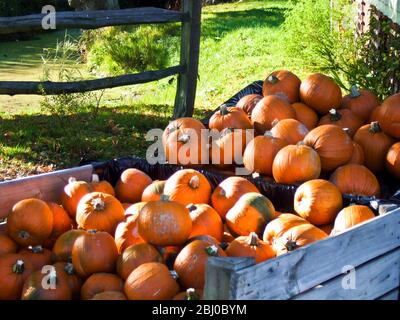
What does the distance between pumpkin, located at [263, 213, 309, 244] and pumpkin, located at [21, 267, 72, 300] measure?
93 centimetres

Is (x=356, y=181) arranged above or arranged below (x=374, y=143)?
below

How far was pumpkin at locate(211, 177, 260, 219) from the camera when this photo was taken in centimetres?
349

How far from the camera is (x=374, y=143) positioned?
156 inches

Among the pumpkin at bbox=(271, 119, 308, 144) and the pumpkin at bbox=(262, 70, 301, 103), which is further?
the pumpkin at bbox=(262, 70, 301, 103)

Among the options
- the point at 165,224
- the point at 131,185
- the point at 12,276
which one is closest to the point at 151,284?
the point at 165,224

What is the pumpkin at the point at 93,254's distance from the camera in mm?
2984

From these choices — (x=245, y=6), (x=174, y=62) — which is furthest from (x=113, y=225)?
(x=245, y=6)

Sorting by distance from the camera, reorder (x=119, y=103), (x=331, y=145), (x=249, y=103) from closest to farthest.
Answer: (x=331, y=145) → (x=249, y=103) → (x=119, y=103)

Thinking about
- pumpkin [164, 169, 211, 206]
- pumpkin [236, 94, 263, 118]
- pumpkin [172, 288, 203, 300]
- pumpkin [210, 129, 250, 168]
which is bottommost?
pumpkin [172, 288, 203, 300]

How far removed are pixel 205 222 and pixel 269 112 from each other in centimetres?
114

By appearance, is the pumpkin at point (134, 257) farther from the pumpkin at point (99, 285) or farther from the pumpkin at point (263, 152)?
the pumpkin at point (263, 152)

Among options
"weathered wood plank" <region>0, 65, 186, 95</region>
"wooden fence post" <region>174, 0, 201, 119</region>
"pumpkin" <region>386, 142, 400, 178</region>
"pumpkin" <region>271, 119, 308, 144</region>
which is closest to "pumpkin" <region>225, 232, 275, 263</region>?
"pumpkin" <region>271, 119, 308, 144</region>

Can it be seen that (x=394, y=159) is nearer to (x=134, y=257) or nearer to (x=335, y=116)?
(x=335, y=116)

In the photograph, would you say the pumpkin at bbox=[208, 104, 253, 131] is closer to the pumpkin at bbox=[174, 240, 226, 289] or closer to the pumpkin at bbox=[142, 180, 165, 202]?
the pumpkin at bbox=[142, 180, 165, 202]
